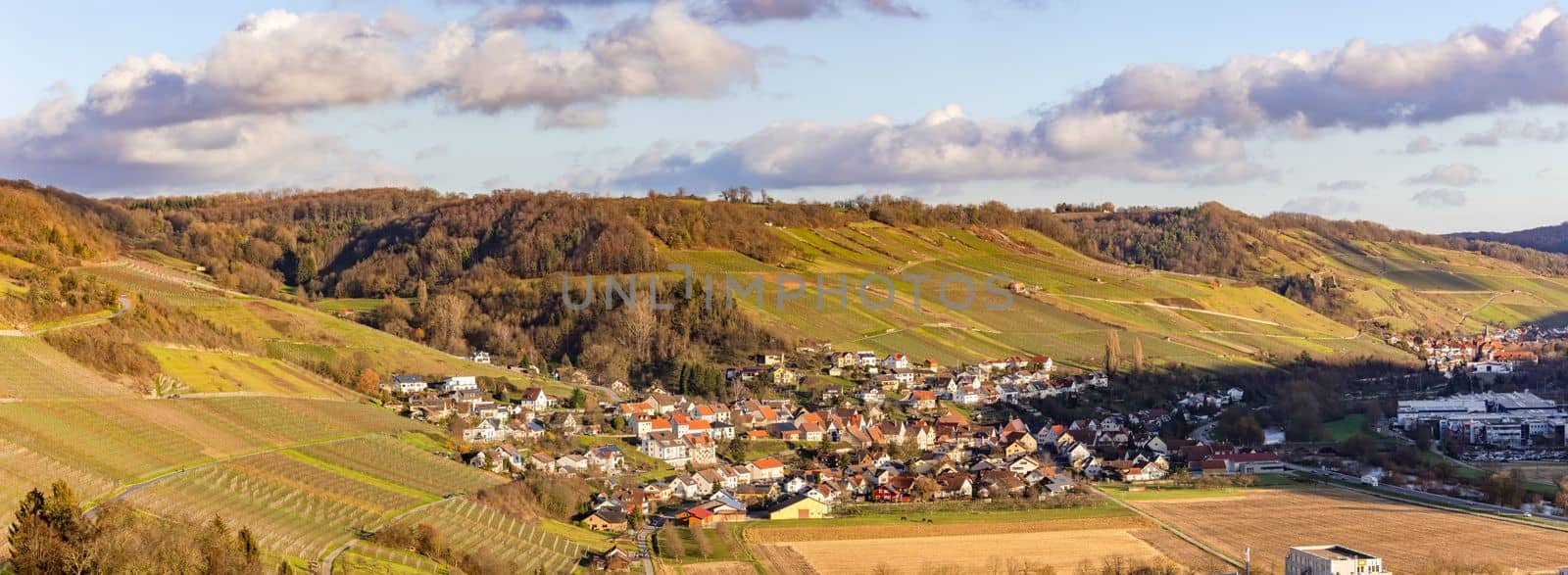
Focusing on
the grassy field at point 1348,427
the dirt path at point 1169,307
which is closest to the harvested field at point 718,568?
the grassy field at point 1348,427

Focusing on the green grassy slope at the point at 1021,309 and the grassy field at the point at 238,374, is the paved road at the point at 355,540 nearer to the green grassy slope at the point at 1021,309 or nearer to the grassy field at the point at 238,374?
the grassy field at the point at 238,374

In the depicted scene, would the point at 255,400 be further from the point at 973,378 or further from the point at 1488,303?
the point at 1488,303

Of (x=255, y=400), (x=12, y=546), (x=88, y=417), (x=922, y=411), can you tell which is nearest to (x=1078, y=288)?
(x=922, y=411)

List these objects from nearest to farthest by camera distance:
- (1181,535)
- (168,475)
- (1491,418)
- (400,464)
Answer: (168,475), (1181,535), (400,464), (1491,418)

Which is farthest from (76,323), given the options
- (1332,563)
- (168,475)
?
(1332,563)

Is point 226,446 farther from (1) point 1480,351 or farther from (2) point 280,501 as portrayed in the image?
(1) point 1480,351

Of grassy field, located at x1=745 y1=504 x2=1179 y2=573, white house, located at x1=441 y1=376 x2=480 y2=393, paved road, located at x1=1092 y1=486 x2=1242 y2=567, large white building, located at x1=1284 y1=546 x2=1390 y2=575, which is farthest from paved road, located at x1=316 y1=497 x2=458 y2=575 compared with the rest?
white house, located at x1=441 y1=376 x2=480 y2=393

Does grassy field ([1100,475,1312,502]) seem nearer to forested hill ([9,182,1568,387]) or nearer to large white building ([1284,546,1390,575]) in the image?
large white building ([1284,546,1390,575])
